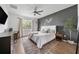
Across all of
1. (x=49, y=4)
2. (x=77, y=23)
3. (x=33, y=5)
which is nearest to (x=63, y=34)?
(x=77, y=23)

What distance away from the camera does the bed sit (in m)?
1.52

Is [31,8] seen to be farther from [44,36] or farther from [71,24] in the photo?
[71,24]

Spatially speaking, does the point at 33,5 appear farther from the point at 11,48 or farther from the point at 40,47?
the point at 11,48

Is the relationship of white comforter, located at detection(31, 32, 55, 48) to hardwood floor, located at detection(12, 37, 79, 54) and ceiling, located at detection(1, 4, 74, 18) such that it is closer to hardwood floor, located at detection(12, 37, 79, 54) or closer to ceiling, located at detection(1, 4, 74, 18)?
hardwood floor, located at detection(12, 37, 79, 54)

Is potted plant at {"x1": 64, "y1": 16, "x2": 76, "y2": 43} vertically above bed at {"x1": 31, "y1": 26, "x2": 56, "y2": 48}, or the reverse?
potted plant at {"x1": 64, "y1": 16, "x2": 76, "y2": 43}

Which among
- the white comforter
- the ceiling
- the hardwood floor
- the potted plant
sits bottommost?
the hardwood floor

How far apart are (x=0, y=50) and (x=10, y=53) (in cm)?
20

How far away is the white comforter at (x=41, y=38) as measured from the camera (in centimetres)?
152

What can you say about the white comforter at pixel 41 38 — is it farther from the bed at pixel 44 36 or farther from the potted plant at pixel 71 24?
the potted plant at pixel 71 24

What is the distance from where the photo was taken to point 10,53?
5.05 feet

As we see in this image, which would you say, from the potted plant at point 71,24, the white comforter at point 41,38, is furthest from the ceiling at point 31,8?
the white comforter at point 41,38

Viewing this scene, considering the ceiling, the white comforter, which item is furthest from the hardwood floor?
the ceiling

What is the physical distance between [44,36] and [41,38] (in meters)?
0.07

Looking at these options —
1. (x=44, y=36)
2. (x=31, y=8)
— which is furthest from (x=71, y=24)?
(x=31, y=8)
